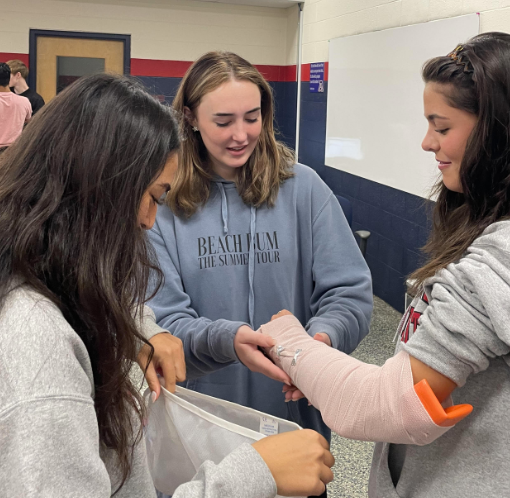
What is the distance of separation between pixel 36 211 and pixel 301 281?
0.89 metres

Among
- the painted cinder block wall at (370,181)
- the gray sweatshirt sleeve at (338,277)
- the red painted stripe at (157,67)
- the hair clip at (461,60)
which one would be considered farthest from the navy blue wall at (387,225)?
the hair clip at (461,60)

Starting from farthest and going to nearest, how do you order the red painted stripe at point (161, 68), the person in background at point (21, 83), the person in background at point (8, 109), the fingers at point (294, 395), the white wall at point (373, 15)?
the red painted stripe at point (161, 68) → the person in background at point (21, 83) → the person in background at point (8, 109) → the white wall at point (373, 15) → the fingers at point (294, 395)

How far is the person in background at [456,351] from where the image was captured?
0.70 metres

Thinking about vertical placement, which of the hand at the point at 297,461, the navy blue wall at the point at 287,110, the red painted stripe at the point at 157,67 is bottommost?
the hand at the point at 297,461

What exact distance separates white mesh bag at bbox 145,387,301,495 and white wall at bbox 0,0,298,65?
5915 mm

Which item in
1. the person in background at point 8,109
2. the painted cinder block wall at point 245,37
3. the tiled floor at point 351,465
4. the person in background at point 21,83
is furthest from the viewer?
the person in background at point 21,83

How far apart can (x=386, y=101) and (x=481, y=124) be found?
343 cm

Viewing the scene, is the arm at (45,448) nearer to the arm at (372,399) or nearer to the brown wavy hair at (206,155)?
the arm at (372,399)

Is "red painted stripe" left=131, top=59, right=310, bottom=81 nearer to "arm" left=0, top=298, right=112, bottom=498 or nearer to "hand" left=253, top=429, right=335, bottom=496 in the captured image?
"hand" left=253, top=429, right=335, bottom=496

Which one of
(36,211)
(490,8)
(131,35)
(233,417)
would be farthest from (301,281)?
(131,35)

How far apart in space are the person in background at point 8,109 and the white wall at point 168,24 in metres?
1.10

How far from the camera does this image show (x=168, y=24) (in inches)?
250

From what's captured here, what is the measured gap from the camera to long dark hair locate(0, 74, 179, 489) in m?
0.65

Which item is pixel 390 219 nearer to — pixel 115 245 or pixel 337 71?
pixel 337 71
